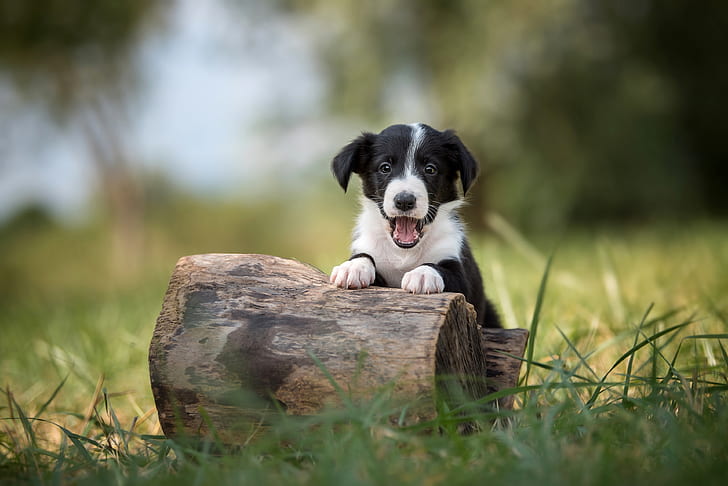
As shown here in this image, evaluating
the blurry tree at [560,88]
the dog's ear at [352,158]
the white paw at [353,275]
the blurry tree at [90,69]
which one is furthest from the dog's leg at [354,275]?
the blurry tree at [90,69]

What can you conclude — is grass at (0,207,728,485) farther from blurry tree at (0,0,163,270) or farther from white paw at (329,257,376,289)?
blurry tree at (0,0,163,270)

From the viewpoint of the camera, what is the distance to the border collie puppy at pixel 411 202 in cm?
Result: 328

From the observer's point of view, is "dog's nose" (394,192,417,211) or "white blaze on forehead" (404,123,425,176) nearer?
"dog's nose" (394,192,417,211)

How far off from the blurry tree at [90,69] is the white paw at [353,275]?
48.3 ft

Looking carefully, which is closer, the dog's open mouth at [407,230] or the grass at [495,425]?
the grass at [495,425]

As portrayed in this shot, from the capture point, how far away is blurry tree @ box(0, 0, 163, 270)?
49.9ft

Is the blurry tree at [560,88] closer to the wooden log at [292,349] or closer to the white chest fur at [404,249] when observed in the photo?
the white chest fur at [404,249]

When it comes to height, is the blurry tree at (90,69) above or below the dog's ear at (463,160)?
above

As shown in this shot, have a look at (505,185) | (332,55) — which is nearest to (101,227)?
(332,55)

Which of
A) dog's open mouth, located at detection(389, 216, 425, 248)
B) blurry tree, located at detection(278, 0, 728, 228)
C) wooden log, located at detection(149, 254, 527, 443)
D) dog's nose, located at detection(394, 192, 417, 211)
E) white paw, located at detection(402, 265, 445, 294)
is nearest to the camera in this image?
wooden log, located at detection(149, 254, 527, 443)

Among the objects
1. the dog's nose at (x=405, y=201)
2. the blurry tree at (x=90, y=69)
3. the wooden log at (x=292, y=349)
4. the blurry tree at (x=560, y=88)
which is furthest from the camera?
the blurry tree at (x=90, y=69)

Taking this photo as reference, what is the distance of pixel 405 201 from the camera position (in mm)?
3227

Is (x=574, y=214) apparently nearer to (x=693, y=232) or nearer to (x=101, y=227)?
(x=693, y=232)

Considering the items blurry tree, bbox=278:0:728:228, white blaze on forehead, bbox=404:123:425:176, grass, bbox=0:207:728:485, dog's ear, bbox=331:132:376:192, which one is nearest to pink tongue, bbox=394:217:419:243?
white blaze on forehead, bbox=404:123:425:176
